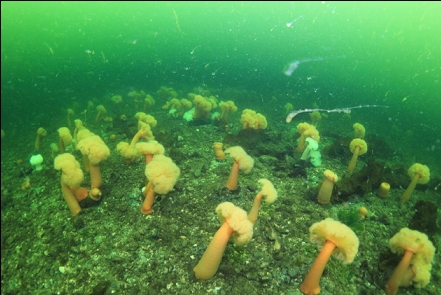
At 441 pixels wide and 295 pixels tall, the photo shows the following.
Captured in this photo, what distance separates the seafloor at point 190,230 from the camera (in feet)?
12.1

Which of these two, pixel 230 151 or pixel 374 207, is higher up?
pixel 230 151

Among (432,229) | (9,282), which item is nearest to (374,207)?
(432,229)

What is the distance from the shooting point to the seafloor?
3674mm

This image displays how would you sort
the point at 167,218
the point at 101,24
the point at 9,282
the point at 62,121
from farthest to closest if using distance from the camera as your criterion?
the point at 101,24
the point at 62,121
the point at 167,218
the point at 9,282

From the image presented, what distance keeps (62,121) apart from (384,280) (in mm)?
14063

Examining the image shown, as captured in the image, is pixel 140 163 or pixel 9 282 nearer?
pixel 9 282

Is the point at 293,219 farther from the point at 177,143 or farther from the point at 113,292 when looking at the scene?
the point at 177,143

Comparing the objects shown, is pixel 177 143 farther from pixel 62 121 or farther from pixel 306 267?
pixel 62 121

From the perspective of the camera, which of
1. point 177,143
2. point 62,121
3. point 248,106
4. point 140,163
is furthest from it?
point 248,106

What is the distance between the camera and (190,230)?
4.43 meters

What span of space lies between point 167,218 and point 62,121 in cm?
1048

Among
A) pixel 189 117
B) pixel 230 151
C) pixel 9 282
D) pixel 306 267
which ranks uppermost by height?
pixel 230 151

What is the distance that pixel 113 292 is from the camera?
343cm

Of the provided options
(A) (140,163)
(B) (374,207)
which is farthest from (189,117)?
(B) (374,207)
